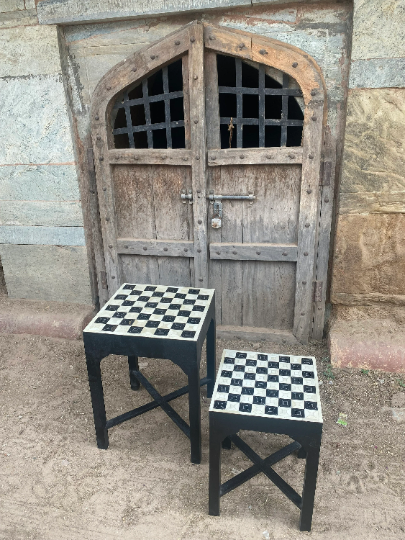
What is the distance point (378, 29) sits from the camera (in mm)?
2920

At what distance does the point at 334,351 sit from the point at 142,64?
2.71 m

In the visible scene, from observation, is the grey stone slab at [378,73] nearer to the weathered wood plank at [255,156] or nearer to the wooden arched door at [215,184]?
the wooden arched door at [215,184]

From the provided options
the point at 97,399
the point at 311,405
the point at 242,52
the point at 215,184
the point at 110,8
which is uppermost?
the point at 110,8

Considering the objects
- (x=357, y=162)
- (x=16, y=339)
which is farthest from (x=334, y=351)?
(x=16, y=339)

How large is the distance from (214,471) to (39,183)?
2.84 m

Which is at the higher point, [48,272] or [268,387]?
[48,272]

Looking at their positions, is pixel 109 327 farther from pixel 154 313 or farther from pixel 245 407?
pixel 245 407

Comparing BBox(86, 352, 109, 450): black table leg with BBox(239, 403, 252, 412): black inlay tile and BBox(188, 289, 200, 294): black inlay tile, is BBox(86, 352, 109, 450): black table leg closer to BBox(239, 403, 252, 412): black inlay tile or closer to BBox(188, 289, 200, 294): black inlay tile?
BBox(188, 289, 200, 294): black inlay tile

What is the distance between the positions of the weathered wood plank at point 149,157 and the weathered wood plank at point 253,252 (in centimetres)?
76

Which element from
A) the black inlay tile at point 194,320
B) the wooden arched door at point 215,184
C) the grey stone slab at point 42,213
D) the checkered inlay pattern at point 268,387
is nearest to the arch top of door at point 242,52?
the wooden arched door at point 215,184

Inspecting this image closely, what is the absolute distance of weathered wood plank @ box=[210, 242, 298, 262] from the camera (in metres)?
3.62

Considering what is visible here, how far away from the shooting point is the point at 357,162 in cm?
323

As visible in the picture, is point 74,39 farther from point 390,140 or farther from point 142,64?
point 390,140

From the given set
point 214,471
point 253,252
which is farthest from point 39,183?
point 214,471
